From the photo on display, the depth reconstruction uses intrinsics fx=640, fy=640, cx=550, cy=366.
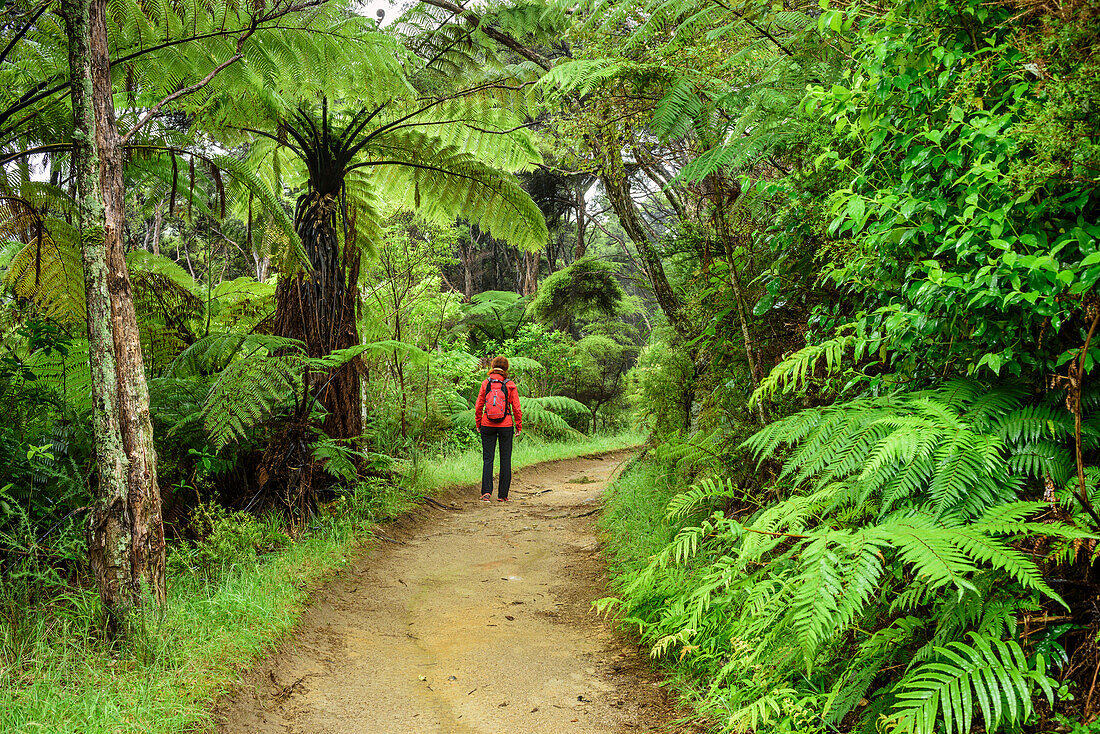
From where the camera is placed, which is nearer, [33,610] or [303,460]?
[33,610]

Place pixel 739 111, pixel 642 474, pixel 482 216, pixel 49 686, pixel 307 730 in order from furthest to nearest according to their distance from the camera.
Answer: pixel 482 216 → pixel 642 474 → pixel 739 111 → pixel 307 730 → pixel 49 686

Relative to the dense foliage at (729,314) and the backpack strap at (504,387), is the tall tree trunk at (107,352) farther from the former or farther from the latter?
the backpack strap at (504,387)

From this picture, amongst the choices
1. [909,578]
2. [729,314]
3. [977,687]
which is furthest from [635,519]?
[977,687]

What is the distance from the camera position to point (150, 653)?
297 centimetres

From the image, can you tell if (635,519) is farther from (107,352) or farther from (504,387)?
(107,352)

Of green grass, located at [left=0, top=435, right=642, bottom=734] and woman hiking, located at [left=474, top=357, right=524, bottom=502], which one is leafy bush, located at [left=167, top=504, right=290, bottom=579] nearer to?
green grass, located at [left=0, top=435, right=642, bottom=734]

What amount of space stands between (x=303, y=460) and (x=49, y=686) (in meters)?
2.93

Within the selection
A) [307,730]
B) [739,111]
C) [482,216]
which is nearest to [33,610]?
[307,730]

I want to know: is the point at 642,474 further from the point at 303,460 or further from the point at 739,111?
the point at 739,111

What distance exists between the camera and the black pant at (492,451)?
7.92 metres

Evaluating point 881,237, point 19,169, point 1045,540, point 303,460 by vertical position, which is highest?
point 19,169

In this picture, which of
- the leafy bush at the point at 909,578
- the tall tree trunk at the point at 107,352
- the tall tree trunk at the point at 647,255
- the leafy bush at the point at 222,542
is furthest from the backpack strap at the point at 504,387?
the leafy bush at the point at 909,578

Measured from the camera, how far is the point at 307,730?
2865mm

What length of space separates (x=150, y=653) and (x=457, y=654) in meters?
1.55
